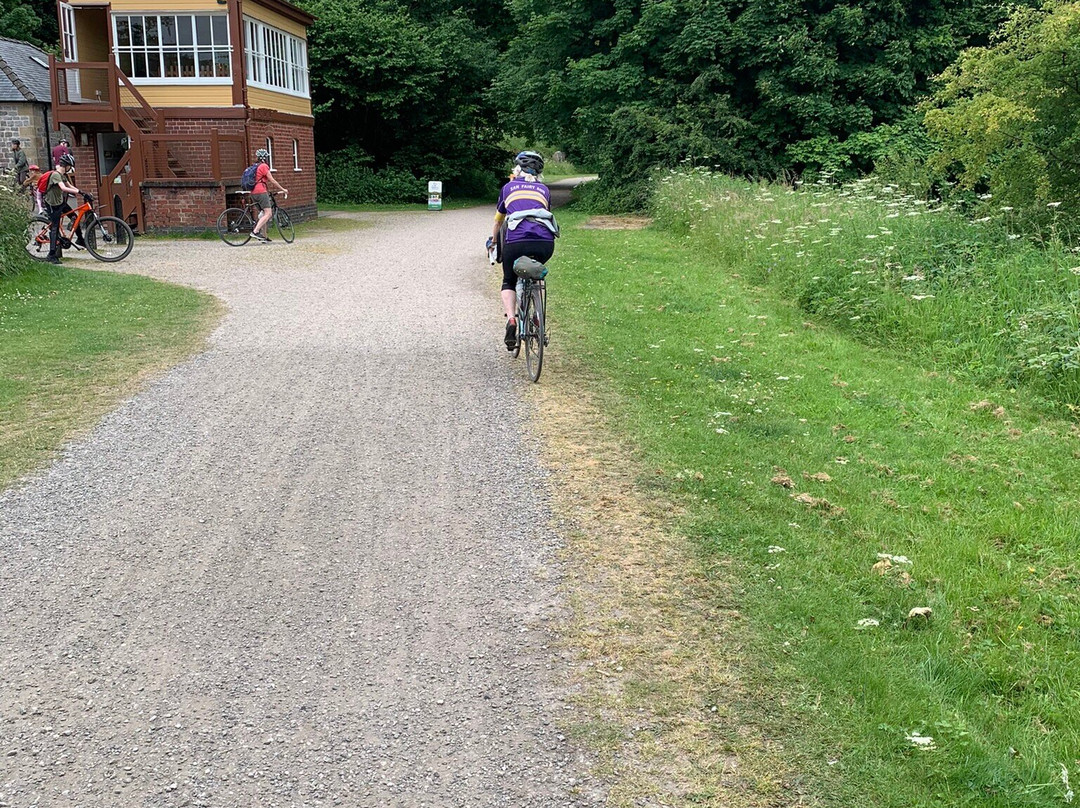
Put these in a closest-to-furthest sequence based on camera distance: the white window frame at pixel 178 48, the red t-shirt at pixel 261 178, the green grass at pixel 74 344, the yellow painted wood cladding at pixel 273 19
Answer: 1. the green grass at pixel 74 344
2. the red t-shirt at pixel 261 178
3. the white window frame at pixel 178 48
4. the yellow painted wood cladding at pixel 273 19

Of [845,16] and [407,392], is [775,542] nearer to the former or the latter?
[407,392]

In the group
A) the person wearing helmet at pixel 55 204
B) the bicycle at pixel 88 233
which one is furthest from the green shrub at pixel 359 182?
the person wearing helmet at pixel 55 204

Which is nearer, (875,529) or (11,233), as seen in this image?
(875,529)

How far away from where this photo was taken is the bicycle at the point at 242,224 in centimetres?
2109

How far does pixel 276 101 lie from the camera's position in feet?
90.1

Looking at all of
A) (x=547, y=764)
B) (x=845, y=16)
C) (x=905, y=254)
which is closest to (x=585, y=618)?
(x=547, y=764)

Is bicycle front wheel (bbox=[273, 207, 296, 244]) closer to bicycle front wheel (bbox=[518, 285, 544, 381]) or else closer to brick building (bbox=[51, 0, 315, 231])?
brick building (bbox=[51, 0, 315, 231])

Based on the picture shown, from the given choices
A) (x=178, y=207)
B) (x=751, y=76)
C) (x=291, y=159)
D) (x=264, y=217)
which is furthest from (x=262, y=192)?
(x=751, y=76)

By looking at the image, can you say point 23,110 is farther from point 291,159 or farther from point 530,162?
point 530,162

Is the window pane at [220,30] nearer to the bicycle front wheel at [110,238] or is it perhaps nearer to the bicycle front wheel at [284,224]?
the bicycle front wheel at [284,224]

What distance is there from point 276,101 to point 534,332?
21.1 m

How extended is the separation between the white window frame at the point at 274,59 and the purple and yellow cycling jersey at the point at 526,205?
60.5ft

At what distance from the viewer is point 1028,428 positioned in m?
7.49

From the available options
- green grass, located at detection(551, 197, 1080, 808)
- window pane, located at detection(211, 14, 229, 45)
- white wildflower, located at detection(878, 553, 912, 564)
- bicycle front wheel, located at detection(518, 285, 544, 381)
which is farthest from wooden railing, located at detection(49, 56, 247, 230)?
white wildflower, located at detection(878, 553, 912, 564)
